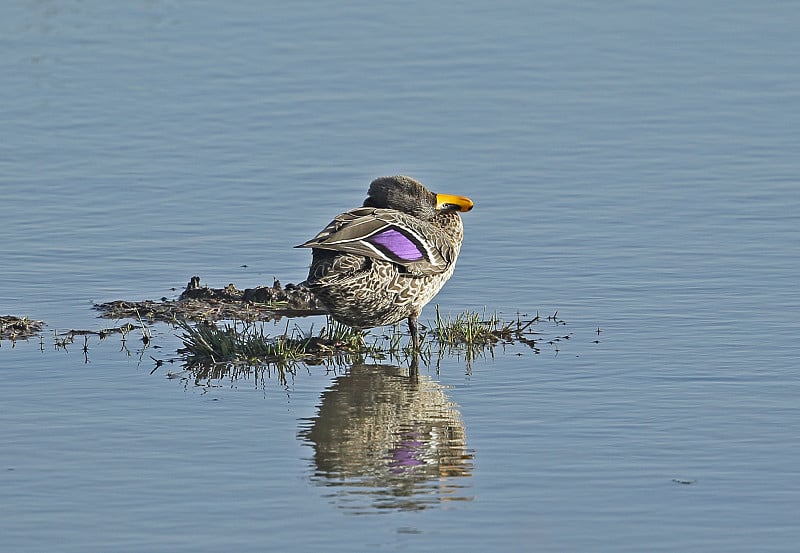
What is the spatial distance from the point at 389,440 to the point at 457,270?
4.19 metres

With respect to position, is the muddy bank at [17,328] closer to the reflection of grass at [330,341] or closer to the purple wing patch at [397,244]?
the reflection of grass at [330,341]

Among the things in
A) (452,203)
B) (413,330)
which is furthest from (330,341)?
(452,203)

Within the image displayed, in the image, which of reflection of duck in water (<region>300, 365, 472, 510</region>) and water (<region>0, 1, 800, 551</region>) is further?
reflection of duck in water (<region>300, 365, 472, 510</region>)

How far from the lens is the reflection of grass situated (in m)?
10.4

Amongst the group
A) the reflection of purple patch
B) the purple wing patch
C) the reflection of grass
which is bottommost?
the reflection of purple patch

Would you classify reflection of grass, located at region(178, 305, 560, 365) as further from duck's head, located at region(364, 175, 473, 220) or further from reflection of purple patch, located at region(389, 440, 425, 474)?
reflection of purple patch, located at region(389, 440, 425, 474)

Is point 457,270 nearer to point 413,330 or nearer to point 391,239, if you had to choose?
point 413,330

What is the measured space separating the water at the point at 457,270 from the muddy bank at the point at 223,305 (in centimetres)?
33

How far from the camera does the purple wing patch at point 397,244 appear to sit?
10.4 metres

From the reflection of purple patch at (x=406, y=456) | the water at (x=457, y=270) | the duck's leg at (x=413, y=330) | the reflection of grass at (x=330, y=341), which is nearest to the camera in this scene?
the water at (x=457, y=270)

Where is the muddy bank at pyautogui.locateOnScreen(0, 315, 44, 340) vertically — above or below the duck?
below

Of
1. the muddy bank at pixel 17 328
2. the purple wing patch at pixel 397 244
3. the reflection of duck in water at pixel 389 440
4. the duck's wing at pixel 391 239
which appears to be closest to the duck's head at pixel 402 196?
the duck's wing at pixel 391 239

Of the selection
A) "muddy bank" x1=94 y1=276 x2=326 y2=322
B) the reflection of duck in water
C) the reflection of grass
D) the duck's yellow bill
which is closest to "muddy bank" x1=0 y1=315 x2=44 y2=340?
"muddy bank" x1=94 y1=276 x2=326 y2=322

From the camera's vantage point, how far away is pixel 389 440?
28.9 feet
